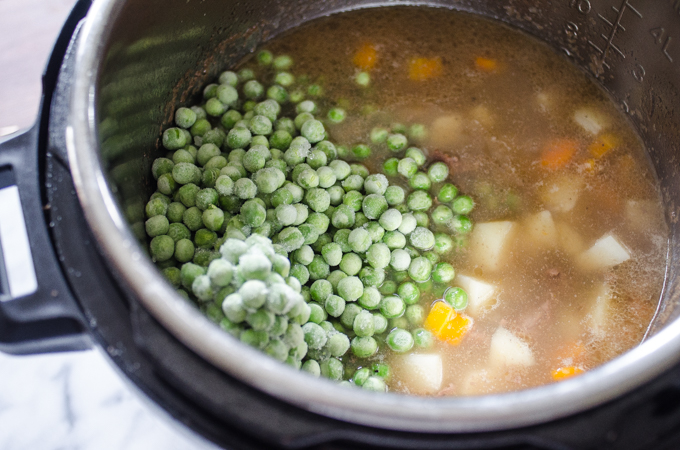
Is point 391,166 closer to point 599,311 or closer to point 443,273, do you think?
point 443,273

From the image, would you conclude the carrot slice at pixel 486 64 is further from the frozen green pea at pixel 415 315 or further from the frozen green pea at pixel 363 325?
the frozen green pea at pixel 363 325

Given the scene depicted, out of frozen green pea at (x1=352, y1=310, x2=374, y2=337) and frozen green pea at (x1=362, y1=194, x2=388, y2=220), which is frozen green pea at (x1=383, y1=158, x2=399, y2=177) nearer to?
frozen green pea at (x1=362, y1=194, x2=388, y2=220)

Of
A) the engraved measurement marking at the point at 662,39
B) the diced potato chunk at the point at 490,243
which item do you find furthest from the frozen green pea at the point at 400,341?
the engraved measurement marking at the point at 662,39

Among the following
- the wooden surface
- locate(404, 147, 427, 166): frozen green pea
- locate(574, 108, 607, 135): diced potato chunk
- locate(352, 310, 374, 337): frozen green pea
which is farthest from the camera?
the wooden surface

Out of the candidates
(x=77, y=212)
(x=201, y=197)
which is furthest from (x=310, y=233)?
(x=77, y=212)

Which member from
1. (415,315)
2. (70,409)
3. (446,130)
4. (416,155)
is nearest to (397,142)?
(416,155)

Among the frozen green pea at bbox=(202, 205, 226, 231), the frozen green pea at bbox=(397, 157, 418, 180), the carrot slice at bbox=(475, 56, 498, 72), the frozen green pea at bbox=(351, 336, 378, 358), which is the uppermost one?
the carrot slice at bbox=(475, 56, 498, 72)

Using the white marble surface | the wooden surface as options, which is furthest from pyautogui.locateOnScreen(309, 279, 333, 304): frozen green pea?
the wooden surface
